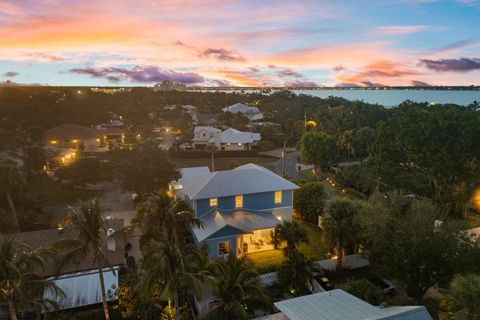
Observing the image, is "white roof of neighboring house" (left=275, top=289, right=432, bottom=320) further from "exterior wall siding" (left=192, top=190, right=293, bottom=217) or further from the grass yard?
the grass yard

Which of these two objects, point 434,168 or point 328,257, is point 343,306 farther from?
point 434,168

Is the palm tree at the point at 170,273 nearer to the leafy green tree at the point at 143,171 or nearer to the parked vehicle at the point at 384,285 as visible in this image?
the parked vehicle at the point at 384,285

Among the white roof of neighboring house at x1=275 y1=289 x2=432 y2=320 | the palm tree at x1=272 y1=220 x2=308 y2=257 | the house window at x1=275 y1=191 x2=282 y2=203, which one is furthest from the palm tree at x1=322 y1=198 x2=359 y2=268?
the white roof of neighboring house at x1=275 y1=289 x2=432 y2=320

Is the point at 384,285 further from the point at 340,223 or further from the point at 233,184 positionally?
the point at 233,184

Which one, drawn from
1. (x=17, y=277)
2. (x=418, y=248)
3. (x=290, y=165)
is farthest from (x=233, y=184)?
(x=290, y=165)

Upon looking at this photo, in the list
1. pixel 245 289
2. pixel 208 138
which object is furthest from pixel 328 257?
pixel 208 138

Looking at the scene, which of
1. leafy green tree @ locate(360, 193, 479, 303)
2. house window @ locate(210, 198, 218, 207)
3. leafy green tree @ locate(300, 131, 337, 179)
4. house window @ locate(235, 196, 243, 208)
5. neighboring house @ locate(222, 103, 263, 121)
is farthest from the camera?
neighboring house @ locate(222, 103, 263, 121)

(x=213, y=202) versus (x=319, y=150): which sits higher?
(x=319, y=150)
